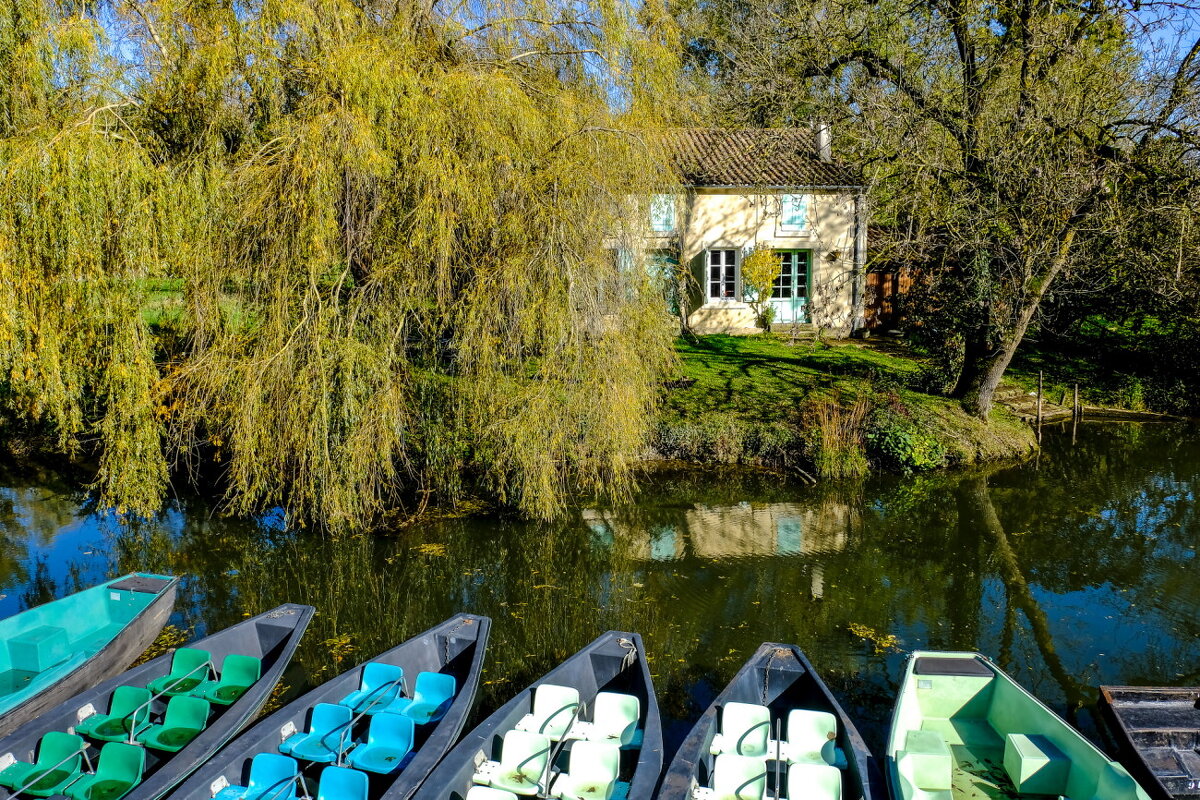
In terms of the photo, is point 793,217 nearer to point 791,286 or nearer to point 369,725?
point 791,286

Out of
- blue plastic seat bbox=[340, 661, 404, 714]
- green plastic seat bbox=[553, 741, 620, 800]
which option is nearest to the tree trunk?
green plastic seat bbox=[553, 741, 620, 800]

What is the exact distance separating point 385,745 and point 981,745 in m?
4.98

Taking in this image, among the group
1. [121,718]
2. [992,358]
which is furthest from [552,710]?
[992,358]

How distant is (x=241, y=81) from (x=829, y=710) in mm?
10399

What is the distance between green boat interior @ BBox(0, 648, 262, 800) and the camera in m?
6.55

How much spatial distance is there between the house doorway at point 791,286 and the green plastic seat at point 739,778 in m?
19.9

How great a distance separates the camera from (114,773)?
6645 millimetres

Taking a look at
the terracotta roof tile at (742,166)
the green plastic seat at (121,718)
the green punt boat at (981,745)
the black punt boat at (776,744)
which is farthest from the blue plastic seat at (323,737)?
the terracotta roof tile at (742,166)

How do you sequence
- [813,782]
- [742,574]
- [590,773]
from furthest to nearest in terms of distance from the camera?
[742,574] < [590,773] < [813,782]

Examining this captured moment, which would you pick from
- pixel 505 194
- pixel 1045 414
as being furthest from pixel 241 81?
pixel 1045 414

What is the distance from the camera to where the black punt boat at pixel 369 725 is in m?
6.27

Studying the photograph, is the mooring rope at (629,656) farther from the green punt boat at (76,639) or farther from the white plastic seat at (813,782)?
the green punt boat at (76,639)

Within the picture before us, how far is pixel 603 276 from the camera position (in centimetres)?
1180

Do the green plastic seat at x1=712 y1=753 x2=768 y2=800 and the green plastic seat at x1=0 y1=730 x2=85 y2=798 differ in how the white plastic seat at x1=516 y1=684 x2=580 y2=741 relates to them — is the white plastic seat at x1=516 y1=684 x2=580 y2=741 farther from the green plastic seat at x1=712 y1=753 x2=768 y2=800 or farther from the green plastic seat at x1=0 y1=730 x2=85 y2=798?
the green plastic seat at x1=0 y1=730 x2=85 y2=798
